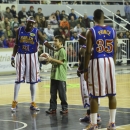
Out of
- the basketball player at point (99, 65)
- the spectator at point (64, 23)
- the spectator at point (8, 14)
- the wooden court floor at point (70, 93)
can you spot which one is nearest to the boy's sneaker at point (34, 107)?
the wooden court floor at point (70, 93)

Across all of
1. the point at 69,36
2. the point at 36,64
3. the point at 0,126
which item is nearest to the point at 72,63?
the point at 69,36

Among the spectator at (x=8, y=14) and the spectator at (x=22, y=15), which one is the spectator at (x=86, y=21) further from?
the spectator at (x=8, y=14)

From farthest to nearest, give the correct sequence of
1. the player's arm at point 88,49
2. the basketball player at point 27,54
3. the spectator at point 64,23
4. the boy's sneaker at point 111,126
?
1. the spectator at point 64,23
2. the basketball player at point 27,54
3. the boy's sneaker at point 111,126
4. the player's arm at point 88,49

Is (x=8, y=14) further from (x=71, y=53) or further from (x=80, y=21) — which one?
(x=80, y=21)

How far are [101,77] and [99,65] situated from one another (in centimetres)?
24

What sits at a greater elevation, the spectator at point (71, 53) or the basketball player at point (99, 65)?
the basketball player at point (99, 65)

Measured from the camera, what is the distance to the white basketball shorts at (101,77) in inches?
414

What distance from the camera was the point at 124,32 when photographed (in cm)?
3491

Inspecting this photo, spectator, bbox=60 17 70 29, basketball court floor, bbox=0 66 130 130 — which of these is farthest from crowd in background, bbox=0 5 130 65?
basketball court floor, bbox=0 66 130 130

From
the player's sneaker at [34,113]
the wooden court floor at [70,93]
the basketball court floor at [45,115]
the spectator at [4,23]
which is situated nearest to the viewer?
the basketball court floor at [45,115]

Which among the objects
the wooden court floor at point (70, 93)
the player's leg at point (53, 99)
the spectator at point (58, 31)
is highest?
the spectator at point (58, 31)

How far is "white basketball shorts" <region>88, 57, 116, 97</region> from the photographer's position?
A: 34.5 ft

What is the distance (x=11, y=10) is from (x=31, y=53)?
53.8 feet

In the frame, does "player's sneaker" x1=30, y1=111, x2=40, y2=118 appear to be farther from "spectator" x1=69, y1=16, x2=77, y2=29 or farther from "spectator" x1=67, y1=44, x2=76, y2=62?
"spectator" x1=69, y1=16, x2=77, y2=29
